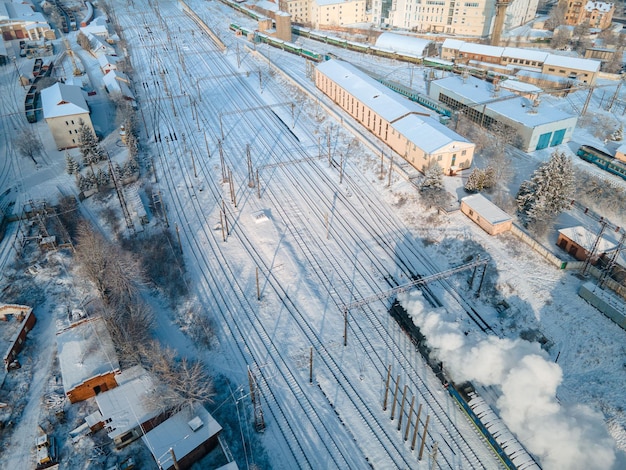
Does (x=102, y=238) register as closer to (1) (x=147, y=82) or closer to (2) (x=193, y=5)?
(1) (x=147, y=82)

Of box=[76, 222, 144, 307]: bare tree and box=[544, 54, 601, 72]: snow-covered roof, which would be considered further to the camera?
box=[544, 54, 601, 72]: snow-covered roof

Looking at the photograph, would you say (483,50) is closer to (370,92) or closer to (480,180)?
(370,92)

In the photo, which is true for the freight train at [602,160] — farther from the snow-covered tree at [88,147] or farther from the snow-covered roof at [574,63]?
the snow-covered tree at [88,147]

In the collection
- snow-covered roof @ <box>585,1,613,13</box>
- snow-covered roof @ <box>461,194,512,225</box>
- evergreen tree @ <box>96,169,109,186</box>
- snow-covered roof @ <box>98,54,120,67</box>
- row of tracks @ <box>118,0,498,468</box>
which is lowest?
row of tracks @ <box>118,0,498,468</box>

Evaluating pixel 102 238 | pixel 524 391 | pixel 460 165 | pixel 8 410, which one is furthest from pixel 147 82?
pixel 524 391

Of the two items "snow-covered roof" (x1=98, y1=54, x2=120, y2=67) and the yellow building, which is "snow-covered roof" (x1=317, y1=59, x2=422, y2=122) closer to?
the yellow building

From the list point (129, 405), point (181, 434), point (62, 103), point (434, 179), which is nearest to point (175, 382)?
point (181, 434)

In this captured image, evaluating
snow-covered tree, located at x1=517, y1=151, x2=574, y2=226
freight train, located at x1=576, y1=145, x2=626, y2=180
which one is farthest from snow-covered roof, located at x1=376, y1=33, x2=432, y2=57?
snow-covered tree, located at x1=517, y1=151, x2=574, y2=226
